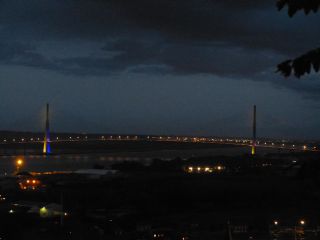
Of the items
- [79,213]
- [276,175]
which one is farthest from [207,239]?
[276,175]

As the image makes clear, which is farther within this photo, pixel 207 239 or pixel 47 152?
pixel 47 152

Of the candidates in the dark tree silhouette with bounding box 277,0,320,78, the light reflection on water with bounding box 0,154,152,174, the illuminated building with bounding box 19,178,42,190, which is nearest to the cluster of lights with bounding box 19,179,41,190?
the illuminated building with bounding box 19,178,42,190

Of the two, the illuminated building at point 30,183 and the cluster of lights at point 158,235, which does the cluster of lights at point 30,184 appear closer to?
the illuminated building at point 30,183

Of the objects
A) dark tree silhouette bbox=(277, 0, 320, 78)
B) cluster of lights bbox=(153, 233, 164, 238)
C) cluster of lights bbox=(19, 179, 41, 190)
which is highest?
dark tree silhouette bbox=(277, 0, 320, 78)

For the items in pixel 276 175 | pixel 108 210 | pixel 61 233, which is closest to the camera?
pixel 61 233

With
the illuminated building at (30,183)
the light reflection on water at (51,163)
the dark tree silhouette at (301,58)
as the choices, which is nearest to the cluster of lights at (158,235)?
the dark tree silhouette at (301,58)

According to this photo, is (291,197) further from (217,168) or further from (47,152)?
(47,152)

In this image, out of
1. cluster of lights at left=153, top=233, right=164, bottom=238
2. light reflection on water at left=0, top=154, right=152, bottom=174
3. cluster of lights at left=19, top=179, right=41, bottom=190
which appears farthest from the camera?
light reflection on water at left=0, top=154, right=152, bottom=174

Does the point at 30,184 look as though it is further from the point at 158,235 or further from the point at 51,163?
the point at 51,163

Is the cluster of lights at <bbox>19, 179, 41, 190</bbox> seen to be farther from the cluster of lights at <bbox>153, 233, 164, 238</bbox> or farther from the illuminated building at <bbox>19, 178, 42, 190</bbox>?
the cluster of lights at <bbox>153, 233, 164, 238</bbox>
